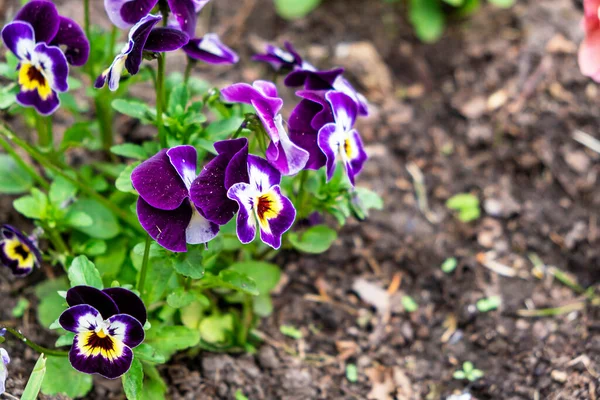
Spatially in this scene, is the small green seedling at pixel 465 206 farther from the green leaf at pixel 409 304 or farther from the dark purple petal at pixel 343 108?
the dark purple petal at pixel 343 108

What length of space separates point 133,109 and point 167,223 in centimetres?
44

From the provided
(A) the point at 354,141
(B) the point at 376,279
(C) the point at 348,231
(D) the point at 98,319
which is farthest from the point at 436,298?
(D) the point at 98,319

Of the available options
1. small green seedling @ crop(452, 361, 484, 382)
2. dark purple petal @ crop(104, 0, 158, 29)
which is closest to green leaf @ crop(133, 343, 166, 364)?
dark purple petal @ crop(104, 0, 158, 29)

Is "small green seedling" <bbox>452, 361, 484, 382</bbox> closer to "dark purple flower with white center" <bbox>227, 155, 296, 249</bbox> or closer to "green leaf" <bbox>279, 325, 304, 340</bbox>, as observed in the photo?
"green leaf" <bbox>279, 325, 304, 340</bbox>

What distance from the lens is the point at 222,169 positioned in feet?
5.44

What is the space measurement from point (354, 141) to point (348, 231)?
2.67 ft

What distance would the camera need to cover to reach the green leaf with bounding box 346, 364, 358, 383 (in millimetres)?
2332

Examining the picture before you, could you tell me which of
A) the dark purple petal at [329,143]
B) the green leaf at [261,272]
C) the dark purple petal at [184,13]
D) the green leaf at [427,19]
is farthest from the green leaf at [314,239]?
the green leaf at [427,19]

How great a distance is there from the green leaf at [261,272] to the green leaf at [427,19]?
5.41 feet

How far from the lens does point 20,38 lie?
6.28 feet

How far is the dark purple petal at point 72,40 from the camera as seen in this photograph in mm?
1972

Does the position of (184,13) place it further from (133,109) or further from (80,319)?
(80,319)

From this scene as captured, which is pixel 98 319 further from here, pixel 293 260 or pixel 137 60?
pixel 293 260

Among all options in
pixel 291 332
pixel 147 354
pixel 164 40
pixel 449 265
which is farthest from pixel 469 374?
pixel 164 40
